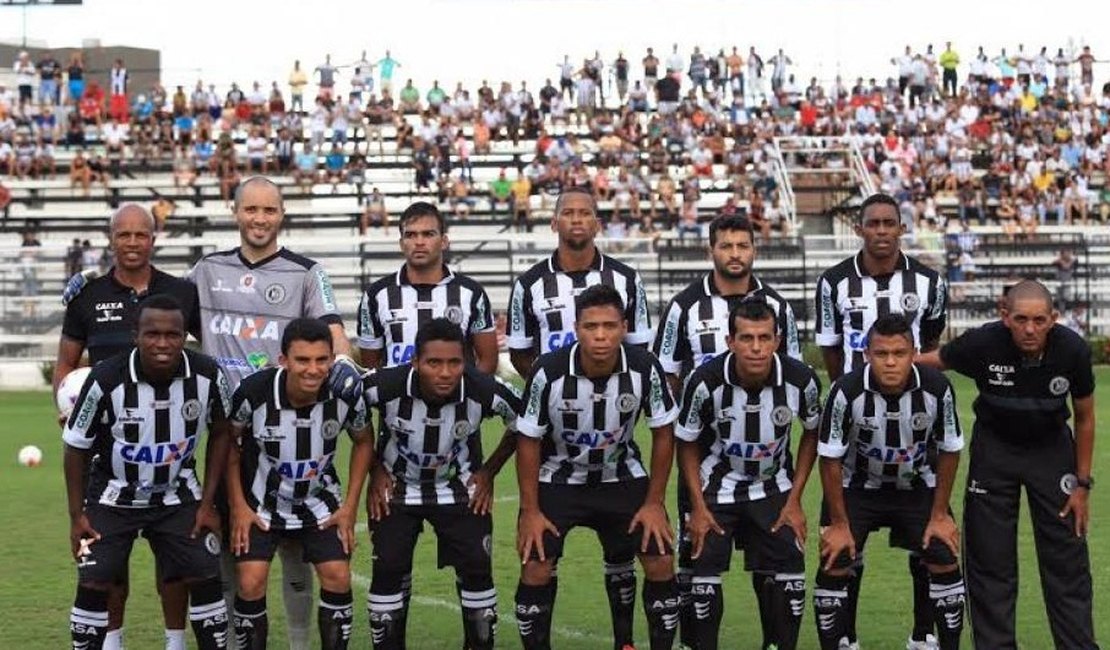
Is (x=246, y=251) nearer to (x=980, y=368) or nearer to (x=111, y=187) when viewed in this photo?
(x=980, y=368)

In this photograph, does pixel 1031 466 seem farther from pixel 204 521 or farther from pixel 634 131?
pixel 634 131

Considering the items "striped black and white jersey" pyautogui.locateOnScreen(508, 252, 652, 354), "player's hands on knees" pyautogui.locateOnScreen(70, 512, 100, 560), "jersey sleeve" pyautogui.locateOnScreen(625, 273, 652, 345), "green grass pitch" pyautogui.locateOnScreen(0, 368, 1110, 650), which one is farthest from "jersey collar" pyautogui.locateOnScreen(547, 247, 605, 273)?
"player's hands on knees" pyautogui.locateOnScreen(70, 512, 100, 560)

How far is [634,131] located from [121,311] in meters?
31.4

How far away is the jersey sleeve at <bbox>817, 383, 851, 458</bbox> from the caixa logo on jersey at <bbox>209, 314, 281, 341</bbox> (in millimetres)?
2380

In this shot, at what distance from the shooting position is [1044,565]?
8.06 metres

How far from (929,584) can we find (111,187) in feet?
100

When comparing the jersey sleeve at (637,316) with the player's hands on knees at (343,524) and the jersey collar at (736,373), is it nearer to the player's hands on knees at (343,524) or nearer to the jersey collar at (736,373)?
the jersey collar at (736,373)

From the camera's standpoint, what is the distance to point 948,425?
812 cm

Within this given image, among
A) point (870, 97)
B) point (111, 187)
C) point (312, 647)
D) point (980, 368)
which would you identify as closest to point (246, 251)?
point (312, 647)

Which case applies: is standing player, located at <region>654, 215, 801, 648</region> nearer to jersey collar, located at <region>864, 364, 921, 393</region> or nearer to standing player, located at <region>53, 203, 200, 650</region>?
jersey collar, located at <region>864, 364, 921, 393</region>

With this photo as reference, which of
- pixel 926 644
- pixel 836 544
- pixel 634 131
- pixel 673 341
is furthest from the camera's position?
pixel 634 131

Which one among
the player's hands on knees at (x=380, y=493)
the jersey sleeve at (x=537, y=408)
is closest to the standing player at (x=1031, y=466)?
the jersey sleeve at (x=537, y=408)

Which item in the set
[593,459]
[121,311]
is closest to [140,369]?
[121,311]

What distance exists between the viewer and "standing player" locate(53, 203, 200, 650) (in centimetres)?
833
